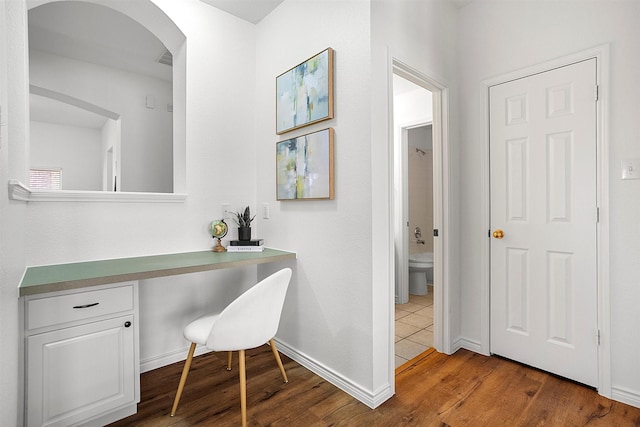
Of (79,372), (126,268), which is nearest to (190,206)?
(126,268)

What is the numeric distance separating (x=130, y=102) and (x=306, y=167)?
2.30 metres

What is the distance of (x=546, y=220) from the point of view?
208 centimetres

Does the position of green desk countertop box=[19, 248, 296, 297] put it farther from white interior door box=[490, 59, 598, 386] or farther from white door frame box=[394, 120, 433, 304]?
white door frame box=[394, 120, 433, 304]

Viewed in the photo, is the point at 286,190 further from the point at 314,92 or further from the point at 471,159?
the point at 471,159

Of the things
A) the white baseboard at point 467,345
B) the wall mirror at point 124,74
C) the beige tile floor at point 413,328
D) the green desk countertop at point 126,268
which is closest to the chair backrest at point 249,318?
the green desk countertop at point 126,268


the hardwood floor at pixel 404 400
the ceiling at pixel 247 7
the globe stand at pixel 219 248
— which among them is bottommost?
the hardwood floor at pixel 404 400

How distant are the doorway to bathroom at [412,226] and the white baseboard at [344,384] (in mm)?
568

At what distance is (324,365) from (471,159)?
1880 millimetres

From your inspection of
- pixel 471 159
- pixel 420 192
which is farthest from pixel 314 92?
pixel 420 192

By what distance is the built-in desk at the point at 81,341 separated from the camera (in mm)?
1407

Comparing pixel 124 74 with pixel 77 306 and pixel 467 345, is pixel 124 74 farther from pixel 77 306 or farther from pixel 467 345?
pixel 467 345

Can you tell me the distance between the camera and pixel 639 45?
1729 millimetres

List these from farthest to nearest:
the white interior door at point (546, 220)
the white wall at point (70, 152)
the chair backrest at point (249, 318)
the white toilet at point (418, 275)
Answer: the white wall at point (70, 152), the white toilet at point (418, 275), the white interior door at point (546, 220), the chair backrest at point (249, 318)

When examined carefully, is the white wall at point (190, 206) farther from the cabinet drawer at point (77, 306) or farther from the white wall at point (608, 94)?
the white wall at point (608, 94)
